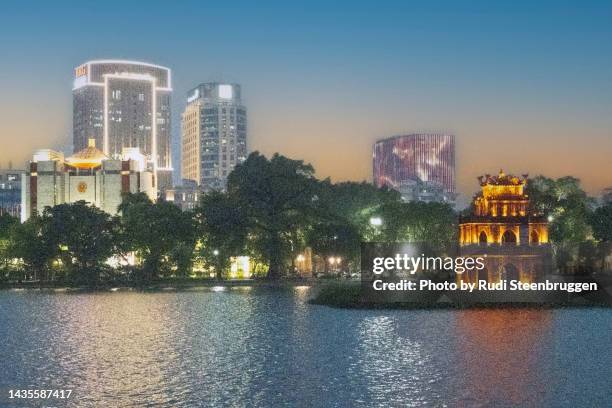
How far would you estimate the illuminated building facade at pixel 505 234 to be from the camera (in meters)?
105

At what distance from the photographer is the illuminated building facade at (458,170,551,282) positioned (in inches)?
4122

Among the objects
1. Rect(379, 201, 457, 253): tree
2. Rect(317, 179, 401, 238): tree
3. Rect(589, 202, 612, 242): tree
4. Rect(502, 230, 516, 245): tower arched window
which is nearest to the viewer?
Rect(502, 230, 516, 245): tower arched window

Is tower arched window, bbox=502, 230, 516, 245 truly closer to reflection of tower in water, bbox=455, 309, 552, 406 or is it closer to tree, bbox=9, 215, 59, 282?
reflection of tower in water, bbox=455, 309, 552, 406

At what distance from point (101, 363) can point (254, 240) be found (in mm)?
82575

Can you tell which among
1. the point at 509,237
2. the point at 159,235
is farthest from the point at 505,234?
the point at 159,235

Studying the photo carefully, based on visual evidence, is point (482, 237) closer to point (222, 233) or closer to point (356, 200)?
point (222, 233)

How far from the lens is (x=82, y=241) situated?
13325 centimetres

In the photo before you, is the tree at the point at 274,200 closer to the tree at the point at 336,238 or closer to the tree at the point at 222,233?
the tree at the point at 222,233

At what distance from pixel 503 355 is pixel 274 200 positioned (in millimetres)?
87194

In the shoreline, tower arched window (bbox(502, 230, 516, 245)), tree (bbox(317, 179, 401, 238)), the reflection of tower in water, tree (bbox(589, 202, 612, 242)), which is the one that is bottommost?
the reflection of tower in water

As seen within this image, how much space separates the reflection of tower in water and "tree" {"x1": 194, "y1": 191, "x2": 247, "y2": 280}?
5604 centimetres

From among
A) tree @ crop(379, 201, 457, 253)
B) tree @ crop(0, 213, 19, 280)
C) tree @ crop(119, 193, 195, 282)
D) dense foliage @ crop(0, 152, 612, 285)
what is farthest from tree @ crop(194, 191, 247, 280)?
tree @ crop(379, 201, 457, 253)

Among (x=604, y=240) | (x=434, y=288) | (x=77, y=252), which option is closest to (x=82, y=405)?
(x=434, y=288)

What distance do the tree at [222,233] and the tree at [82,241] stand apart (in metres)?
14.3
